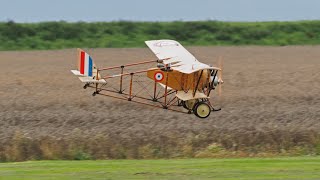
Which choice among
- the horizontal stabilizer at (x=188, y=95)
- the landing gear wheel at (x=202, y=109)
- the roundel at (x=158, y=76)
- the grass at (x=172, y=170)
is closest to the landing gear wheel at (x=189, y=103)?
the landing gear wheel at (x=202, y=109)

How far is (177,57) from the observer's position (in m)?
34.5

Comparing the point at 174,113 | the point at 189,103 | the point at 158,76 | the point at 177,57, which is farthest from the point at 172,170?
the point at 174,113

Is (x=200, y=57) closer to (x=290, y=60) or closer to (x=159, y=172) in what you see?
(x=290, y=60)

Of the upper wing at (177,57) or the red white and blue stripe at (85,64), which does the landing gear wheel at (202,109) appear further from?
the red white and blue stripe at (85,64)

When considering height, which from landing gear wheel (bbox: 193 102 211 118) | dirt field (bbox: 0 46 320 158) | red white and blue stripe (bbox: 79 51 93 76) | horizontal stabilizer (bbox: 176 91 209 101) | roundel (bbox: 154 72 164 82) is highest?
red white and blue stripe (bbox: 79 51 93 76)

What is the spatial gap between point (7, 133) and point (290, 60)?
58.5ft

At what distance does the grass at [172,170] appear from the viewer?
2611cm

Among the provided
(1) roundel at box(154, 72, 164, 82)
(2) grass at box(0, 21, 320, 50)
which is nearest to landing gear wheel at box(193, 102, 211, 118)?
(1) roundel at box(154, 72, 164, 82)

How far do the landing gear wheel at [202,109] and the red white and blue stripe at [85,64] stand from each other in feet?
10.8

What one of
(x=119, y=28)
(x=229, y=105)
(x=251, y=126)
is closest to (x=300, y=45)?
(x=119, y=28)

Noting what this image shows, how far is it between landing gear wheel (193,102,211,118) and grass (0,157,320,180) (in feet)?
11.8

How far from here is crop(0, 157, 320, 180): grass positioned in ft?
85.7

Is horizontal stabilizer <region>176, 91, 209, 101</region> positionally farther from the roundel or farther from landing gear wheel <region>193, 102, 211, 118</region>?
the roundel

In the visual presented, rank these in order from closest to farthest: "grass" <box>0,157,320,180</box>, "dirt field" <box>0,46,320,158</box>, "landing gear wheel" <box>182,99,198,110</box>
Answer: "grass" <box>0,157,320,180</box> → "landing gear wheel" <box>182,99,198,110</box> → "dirt field" <box>0,46,320,158</box>
